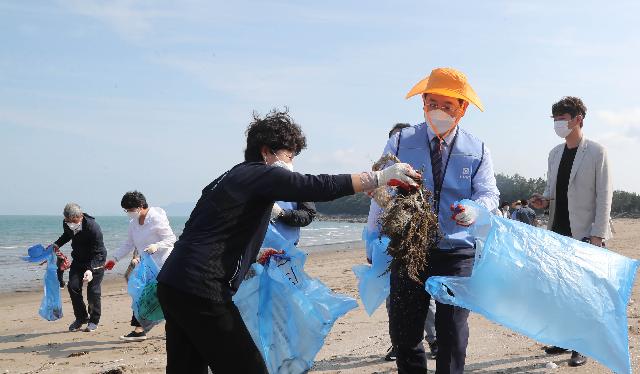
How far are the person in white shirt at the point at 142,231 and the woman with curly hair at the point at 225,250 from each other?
4141 millimetres

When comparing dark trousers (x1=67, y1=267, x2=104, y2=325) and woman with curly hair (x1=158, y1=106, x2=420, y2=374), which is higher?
woman with curly hair (x1=158, y1=106, x2=420, y2=374)

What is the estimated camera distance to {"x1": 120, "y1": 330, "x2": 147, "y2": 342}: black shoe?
23.6 ft

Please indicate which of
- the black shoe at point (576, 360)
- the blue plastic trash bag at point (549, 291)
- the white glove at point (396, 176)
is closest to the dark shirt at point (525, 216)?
the black shoe at point (576, 360)

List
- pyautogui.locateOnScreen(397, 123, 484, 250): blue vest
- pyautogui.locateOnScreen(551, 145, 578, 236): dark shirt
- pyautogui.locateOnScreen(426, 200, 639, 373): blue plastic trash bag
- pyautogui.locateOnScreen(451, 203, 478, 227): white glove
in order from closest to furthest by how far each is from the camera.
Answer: pyautogui.locateOnScreen(426, 200, 639, 373): blue plastic trash bag < pyautogui.locateOnScreen(451, 203, 478, 227): white glove < pyautogui.locateOnScreen(397, 123, 484, 250): blue vest < pyautogui.locateOnScreen(551, 145, 578, 236): dark shirt

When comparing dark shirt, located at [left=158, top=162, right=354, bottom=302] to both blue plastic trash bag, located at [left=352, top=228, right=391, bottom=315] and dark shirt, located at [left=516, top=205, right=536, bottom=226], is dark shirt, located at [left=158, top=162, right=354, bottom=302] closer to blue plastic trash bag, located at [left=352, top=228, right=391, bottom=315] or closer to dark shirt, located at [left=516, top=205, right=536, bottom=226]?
blue plastic trash bag, located at [left=352, top=228, right=391, bottom=315]

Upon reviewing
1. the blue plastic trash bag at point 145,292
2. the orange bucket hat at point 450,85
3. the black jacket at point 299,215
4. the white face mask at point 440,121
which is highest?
the orange bucket hat at point 450,85

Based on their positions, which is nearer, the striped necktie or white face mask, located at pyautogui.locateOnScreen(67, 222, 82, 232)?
the striped necktie

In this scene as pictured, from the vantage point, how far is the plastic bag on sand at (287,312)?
3.45 metres

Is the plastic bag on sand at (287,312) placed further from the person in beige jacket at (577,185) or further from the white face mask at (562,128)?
the white face mask at (562,128)

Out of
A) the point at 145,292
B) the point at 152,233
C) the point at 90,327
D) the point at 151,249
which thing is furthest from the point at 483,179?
the point at 90,327

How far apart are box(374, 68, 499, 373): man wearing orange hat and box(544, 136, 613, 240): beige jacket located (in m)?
1.61

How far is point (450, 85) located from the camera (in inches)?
143

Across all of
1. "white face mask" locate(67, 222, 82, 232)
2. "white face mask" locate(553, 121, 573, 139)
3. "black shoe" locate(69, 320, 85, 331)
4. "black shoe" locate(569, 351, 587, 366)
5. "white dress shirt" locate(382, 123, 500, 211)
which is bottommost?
"black shoe" locate(69, 320, 85, 331)

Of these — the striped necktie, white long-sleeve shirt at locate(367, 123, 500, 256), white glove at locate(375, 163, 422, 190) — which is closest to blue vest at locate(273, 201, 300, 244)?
white long-sleeve shirt at locate(367, 123, 500, 256)
